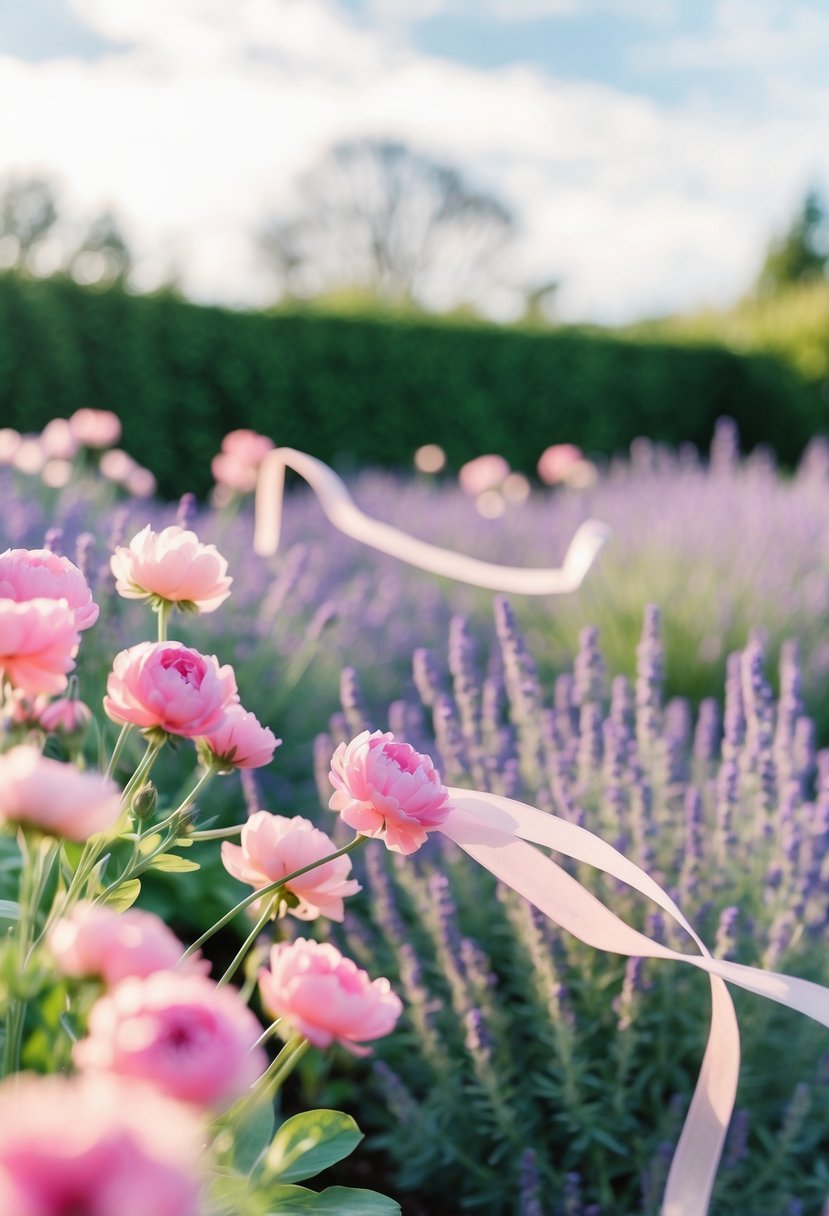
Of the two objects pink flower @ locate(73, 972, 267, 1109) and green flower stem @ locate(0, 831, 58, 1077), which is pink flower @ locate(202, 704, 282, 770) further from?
pink flower @ locate(73, 972, 267, 1109)

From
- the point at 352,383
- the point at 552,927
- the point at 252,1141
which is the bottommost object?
the point at 552,927

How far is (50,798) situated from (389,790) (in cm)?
26

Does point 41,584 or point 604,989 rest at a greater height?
point 41,584

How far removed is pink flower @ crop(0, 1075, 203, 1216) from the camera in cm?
34

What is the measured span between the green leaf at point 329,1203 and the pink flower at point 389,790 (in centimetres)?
27

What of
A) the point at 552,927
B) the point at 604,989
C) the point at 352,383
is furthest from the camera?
the point at 352,383

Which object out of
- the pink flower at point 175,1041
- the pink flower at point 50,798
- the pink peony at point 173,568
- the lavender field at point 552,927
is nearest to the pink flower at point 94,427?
the lavender field at point 552,927

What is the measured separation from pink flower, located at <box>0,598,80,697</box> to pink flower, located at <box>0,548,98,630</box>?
80mm

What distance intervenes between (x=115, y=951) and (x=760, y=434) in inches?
486

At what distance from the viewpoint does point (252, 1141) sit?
851 mm

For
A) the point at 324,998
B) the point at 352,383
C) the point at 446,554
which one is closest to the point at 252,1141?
the point at 324,998

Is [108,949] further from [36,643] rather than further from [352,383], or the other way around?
[352,383]

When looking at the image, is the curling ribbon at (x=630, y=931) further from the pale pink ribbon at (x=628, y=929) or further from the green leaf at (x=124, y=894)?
the green leaf at (x=124, y=894)

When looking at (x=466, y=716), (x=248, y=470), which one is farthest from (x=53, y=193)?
(x=466, y=716)
